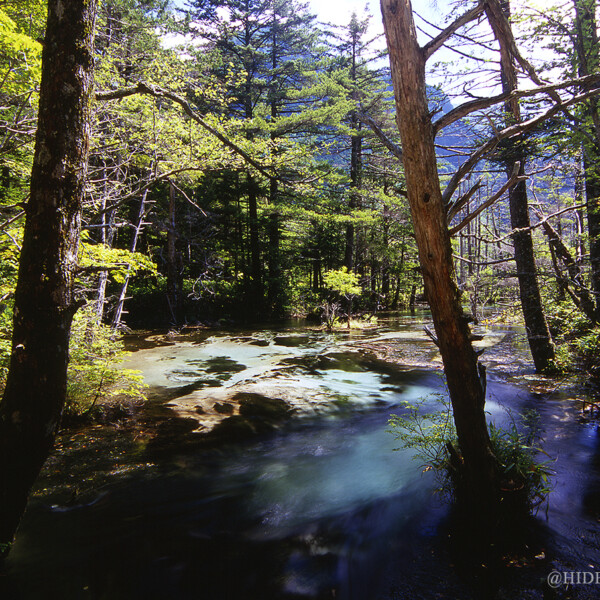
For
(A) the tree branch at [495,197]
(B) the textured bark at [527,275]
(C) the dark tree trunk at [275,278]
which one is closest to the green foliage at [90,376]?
(A) the tree branch at [495,197]

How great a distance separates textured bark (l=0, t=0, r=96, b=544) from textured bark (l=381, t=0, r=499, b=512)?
96.2 inches

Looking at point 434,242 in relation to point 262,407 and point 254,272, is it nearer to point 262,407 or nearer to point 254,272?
point 262,407

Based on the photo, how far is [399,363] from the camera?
33.5ft

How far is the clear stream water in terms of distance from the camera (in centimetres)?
271

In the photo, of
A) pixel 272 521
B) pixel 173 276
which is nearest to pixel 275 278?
pixel 173 276

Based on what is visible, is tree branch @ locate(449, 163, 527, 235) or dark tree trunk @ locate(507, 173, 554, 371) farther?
dark tree trunk @ locate(507, 173, 554, 371)

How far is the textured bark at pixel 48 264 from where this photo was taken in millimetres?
2311

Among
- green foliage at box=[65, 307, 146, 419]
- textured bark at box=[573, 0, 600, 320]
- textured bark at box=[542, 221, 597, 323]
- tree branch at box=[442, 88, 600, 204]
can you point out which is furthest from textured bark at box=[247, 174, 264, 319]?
tree branch at box=[442, 88, 600, 204]

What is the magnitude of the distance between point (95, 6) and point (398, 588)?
16.7 feet

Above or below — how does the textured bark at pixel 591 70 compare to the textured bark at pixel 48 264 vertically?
above

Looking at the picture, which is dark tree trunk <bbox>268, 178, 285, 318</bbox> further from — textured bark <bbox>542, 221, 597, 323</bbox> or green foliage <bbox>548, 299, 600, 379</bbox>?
textured bark <bbox>542, 221, 597, 323</bbox>

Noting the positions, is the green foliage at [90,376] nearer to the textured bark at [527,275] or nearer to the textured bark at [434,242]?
the textured bark at [434,242]

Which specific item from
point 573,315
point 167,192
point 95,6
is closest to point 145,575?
point 95,6

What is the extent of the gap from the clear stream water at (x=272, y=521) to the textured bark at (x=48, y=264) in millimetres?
956
